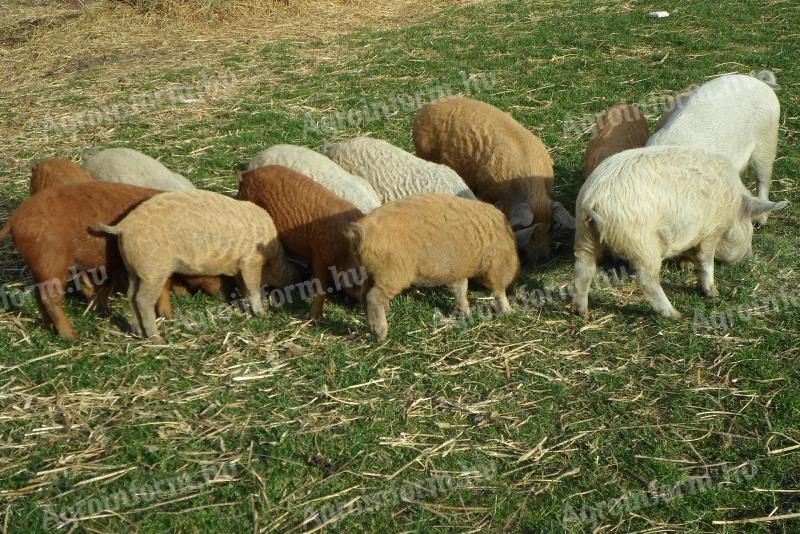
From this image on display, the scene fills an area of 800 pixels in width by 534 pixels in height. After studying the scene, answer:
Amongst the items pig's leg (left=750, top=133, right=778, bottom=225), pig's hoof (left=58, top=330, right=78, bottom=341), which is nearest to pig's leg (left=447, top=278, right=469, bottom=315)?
pig's hoof (left=58, top=330, right=78, bottom=341)

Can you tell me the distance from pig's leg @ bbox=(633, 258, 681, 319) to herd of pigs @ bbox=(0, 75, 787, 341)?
10 millimetres

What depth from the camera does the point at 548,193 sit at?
7.29 m

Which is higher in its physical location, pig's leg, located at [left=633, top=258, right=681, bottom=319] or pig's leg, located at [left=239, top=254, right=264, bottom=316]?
pig's leg, located at [left=239, top=254, right=264, bottom=316]

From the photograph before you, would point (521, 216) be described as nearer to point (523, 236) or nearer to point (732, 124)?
point (523, 236)

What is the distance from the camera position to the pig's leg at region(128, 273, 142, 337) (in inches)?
223

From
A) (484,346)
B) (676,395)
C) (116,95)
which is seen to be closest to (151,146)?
(116,95)

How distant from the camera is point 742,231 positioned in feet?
20.6

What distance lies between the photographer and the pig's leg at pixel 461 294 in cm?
602

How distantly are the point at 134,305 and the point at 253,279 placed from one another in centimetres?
88

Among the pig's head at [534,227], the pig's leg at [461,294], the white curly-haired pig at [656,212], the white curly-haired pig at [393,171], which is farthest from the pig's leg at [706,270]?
the white curly-haired pig at [393,171]

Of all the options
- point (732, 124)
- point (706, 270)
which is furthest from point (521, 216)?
point (732, 124)

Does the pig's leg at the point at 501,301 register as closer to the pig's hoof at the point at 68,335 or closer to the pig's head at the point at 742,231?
the pig's head at the point at 742,231

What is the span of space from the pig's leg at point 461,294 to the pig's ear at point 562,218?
133 cm

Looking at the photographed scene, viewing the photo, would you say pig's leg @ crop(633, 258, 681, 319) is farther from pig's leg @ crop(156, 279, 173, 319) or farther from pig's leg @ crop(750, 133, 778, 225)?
pig's leg @ crop(156, 279, 173, 319)
